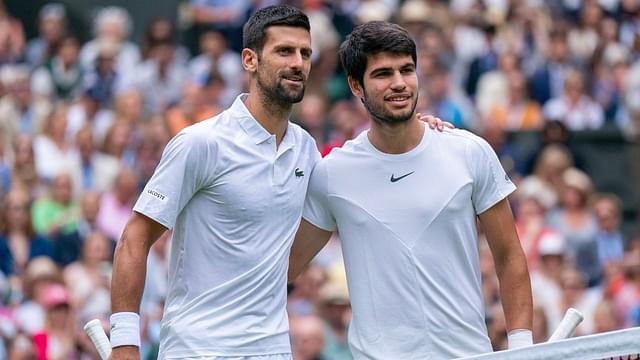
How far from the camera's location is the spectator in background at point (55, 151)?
46.9 feet

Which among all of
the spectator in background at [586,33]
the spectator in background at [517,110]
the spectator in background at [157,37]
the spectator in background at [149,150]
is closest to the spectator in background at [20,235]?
the spectator in background at [149,150]

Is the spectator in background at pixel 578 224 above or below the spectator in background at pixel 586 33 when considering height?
below

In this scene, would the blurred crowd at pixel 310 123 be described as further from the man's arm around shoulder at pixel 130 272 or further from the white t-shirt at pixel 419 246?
the man's arm around shoulder at pixel 130 272

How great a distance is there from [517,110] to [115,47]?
394 cm

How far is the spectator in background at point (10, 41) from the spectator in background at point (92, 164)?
2.49 m

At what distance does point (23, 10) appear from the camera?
59.6 ft

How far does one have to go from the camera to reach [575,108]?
1595cm

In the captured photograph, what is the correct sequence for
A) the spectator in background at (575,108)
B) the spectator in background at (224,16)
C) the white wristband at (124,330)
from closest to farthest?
the white wristband at (124,330)
the spectator in background at (575,108)
the spectator in background at (224,16)

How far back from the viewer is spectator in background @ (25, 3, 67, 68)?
16.8 meters

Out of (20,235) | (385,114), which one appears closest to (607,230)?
(20,235)

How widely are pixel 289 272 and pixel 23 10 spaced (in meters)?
11.3

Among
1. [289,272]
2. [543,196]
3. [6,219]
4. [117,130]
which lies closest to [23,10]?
[117,130]

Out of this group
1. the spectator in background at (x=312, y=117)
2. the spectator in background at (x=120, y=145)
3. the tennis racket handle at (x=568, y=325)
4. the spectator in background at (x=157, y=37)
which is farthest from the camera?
the spectator in background at (x=157, y=37)

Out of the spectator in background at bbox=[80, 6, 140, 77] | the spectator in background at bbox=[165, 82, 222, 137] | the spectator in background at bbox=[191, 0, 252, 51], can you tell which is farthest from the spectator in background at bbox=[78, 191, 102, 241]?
the spectator in background at bbox=[191, 0, 252, 51]
